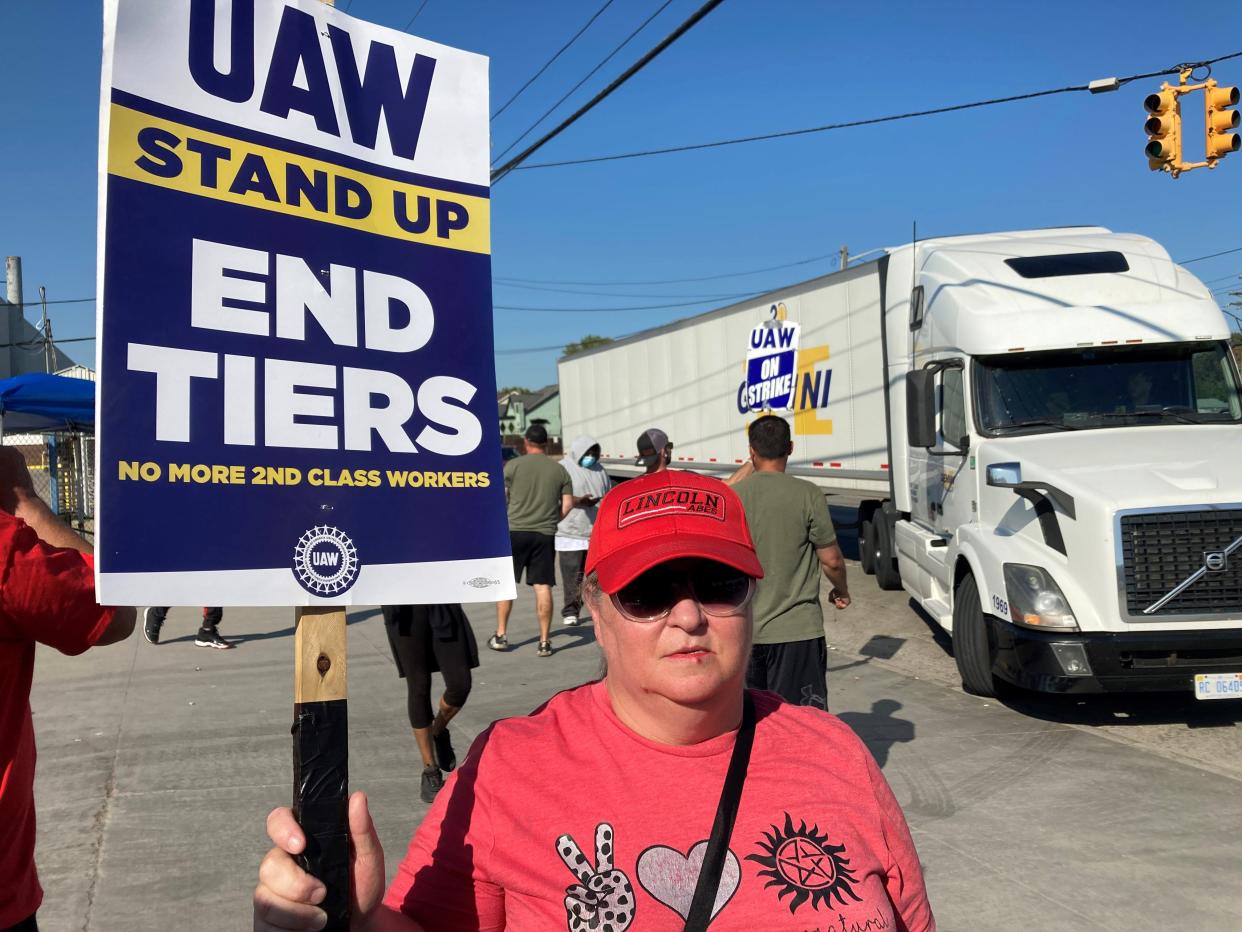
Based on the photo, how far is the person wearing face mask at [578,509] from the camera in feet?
37.2

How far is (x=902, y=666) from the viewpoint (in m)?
9.59

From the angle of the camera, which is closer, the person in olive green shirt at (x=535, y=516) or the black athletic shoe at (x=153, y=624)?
the person in olive green shirt at (x=535, y=516)

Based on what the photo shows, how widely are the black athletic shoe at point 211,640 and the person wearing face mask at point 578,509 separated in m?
3.63

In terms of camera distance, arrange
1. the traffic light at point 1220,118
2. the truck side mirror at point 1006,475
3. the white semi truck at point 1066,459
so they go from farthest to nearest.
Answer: the traffic light at point 1220,118 < the truck side mirror at point 1006,475 < the white semi truck at point 1066,459

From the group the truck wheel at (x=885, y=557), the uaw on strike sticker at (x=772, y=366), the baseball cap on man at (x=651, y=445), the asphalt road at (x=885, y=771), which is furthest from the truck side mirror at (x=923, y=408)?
the uaw on strike sticker at (x=772, y=366)

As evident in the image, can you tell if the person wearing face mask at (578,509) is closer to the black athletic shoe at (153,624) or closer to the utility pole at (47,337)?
the black athletic shoe at (153,624)

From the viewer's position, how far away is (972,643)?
8047mm

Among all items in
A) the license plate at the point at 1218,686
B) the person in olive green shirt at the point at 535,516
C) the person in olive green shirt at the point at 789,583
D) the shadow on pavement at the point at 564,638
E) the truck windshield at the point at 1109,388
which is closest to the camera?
the person in olive green shirt at the point at 789,583

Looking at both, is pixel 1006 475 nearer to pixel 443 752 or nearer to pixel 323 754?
pixel 443 752

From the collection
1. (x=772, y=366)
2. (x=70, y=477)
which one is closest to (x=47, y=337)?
(x=70, y=477)

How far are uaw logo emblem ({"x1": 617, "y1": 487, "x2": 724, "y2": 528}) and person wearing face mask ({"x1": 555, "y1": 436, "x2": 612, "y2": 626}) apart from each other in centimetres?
906

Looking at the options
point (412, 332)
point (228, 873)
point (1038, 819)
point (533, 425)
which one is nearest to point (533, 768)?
point (412, 332)

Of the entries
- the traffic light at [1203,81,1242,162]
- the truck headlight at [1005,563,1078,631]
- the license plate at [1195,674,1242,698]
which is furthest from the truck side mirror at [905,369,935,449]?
the traffic light at [1203,81,1242,162]

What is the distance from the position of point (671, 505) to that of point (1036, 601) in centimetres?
575
